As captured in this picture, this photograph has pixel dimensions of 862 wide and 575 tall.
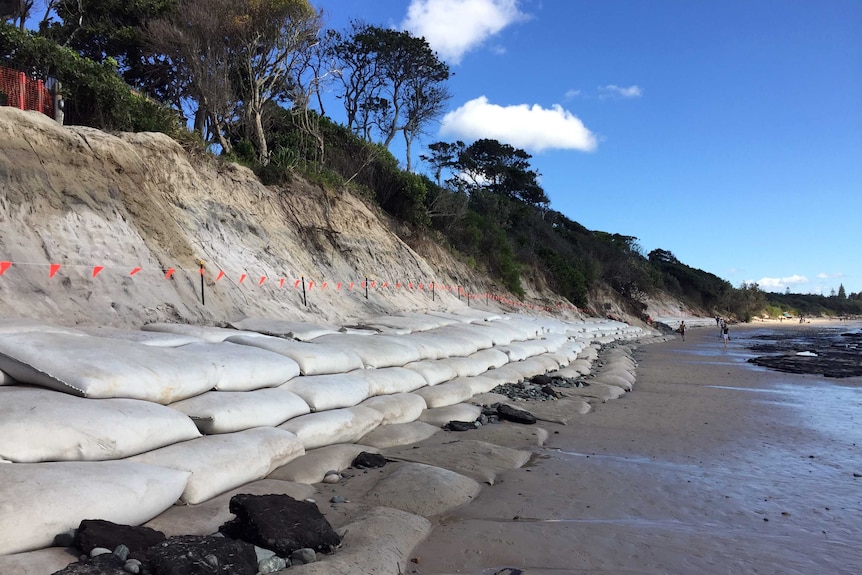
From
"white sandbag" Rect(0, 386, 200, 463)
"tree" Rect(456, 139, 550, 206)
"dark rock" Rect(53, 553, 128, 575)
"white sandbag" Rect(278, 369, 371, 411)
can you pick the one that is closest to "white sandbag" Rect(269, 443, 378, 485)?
"white sandbag" Rect(278, 369, 371, 411)

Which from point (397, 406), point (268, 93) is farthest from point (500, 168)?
point (397, 406)

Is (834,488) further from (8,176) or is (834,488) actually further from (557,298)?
(557,298)

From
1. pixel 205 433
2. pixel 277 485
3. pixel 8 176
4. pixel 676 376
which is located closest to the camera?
pixel 277 485

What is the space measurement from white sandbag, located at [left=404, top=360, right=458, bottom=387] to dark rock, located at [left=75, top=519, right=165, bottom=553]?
177 inches

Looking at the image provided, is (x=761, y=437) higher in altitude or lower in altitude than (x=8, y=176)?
lower

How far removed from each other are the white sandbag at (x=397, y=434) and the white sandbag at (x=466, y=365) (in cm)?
225

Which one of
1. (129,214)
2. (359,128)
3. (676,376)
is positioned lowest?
(676,376)

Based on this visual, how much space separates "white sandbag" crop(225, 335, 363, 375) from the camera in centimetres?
549

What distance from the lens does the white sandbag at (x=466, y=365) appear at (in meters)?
7.80

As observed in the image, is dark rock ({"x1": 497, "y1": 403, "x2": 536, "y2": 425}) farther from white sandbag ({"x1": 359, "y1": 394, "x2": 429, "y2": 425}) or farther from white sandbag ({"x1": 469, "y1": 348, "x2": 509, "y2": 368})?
white sandbag ({"x1": 469, "y1": 348, "x2": 509, "y2": 368})

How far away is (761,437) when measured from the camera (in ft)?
20.9

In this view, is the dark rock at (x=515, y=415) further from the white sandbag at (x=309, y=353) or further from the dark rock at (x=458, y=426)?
the white sandbag at (x=309, y=353)

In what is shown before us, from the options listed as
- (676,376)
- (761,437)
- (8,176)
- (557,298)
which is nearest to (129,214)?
(8,176)

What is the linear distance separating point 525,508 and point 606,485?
96 cm
